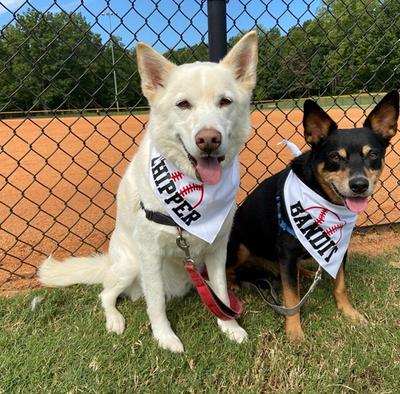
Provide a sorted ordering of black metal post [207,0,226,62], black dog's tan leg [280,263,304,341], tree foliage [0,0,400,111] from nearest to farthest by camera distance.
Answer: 1. black dog's tan leg [280,263,304,341]
2. black metal post [207,0,226,62]
3. tree foliage [0,0,400,111]

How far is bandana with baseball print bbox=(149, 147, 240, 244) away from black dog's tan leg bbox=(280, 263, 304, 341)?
1.78ft

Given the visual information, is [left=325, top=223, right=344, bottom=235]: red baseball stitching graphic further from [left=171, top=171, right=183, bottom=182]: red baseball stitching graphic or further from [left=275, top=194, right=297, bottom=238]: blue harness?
[left=171, top=171, right=183, bottom=182]: red baseball stitching graphic

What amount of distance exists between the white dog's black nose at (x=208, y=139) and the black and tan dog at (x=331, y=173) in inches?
30.6

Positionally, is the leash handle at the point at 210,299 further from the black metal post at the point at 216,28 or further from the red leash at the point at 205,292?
the black metal post at the point at 216,28

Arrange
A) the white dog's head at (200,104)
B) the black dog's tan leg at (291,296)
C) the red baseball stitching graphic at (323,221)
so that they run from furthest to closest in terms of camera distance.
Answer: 1. the red baseball stitching graphic at (323,221)
2. the black dog's tan leg at (291,296)
3. the white dog's head at (200,104)

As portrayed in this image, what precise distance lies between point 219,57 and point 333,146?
39.8 inches

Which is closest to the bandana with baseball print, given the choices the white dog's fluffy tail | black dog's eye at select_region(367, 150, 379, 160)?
black dog's eye at select_region(367, 150, 379, 160)

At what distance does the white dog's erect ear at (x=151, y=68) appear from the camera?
218 cm

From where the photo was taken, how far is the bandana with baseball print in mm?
2322

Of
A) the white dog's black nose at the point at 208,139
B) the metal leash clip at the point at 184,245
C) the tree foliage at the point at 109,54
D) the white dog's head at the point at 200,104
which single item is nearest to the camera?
the white dog's black nose at the point at 208,139

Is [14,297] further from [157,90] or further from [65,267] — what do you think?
[157,90]

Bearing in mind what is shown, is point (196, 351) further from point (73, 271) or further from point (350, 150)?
point (350, 150)

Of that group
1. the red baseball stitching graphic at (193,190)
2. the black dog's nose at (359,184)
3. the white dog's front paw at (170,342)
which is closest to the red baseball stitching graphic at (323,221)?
the black dog's nose at (359,184)

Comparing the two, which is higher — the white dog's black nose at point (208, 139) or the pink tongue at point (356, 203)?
the white dog's black nose at point (208, 139)
